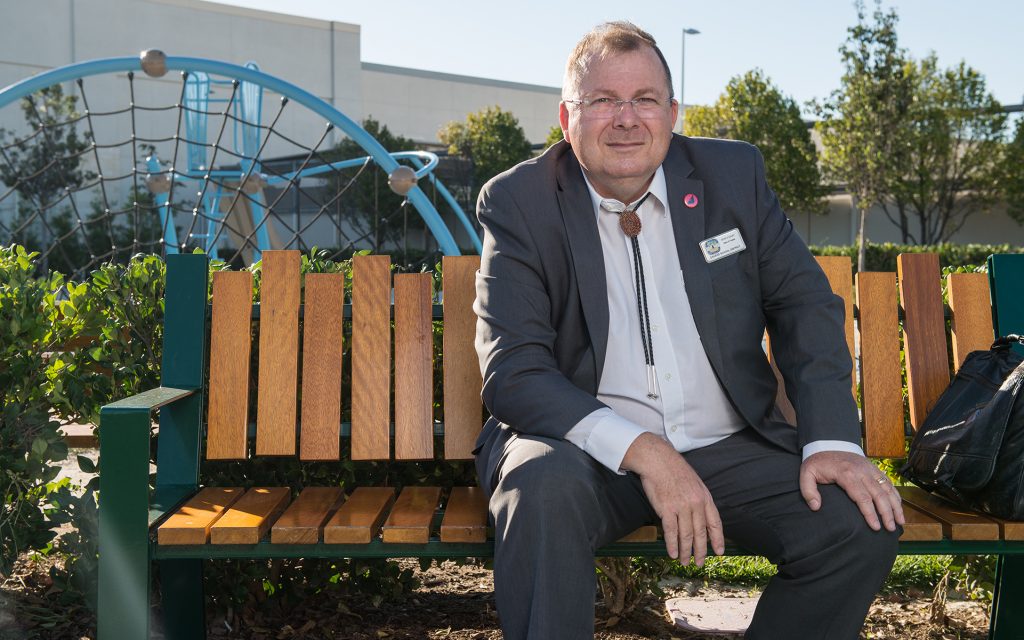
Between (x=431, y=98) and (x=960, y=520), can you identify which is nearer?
(x=960, y=520)

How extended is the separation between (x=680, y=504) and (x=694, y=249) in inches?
29.9

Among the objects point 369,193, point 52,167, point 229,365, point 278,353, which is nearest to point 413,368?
point 278,353

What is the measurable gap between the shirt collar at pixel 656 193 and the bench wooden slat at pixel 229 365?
105 cm

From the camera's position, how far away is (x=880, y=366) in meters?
3.10

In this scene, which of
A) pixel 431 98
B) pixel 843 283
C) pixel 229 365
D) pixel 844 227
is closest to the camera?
pixel 229 365

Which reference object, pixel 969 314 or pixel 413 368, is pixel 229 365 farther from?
pixel 969 314

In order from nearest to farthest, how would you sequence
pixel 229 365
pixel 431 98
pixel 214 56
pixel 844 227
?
pixel 229 365
pixel 844 227
pixel 214 56
pixel 431 98

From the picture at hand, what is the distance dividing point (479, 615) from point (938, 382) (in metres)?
1.66

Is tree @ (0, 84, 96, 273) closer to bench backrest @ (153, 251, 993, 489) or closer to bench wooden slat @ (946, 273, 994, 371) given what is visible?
bench backrest @ (153, 251, 993, 489)

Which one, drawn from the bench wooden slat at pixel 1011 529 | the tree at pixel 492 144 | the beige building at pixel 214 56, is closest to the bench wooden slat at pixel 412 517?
the bench wooden slat at pixel 1011 529

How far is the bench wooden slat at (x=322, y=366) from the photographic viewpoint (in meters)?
3.02

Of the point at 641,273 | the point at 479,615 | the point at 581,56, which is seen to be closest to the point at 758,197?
the point at 641,273

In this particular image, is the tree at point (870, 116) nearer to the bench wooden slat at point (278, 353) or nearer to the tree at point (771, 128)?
the tree at point (771, 128)

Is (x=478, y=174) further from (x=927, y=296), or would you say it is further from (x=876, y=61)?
(x=927, y=296)
